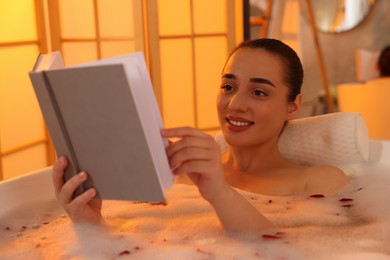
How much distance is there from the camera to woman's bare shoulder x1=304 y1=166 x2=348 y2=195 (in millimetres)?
1523

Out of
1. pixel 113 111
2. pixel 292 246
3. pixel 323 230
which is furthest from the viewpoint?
pixel 323 230

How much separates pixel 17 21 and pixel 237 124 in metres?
1.39

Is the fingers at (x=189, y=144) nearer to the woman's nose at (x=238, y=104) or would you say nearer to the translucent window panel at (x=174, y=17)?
the woman's nose at (x=238, y=104)

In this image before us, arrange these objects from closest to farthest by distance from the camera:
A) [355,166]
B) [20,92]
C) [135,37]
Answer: [355,166] → [20,92] → [135,37]

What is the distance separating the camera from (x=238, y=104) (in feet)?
4.92

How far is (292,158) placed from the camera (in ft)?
5.81

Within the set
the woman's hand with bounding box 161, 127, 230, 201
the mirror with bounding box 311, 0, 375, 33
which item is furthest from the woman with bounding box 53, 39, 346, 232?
the mirror with bounding box 311, 0, 375, 33

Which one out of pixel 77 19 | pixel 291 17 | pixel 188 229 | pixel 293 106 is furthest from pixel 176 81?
pixel 291 17

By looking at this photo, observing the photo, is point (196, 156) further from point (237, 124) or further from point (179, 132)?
point (237, 124)

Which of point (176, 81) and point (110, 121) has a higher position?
point (110, 121)

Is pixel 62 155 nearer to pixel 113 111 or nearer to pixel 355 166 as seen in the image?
pixel 113 111

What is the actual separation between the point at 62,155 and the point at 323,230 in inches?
24.6

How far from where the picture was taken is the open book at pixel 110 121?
84cm

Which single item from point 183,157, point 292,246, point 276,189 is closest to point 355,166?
point 276,189
